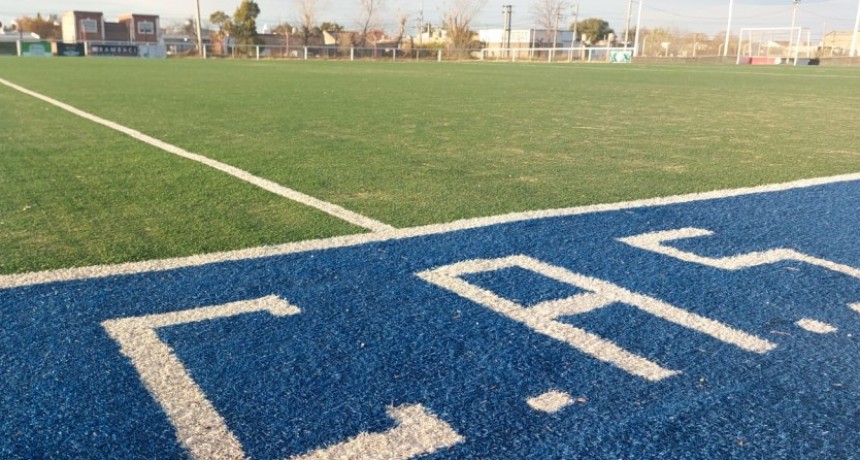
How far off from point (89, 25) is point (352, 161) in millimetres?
82143

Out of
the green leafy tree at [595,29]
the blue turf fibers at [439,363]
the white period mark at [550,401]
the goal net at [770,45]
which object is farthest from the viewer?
the green leafy tree at [595,29]

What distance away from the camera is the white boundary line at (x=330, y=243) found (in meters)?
2.95

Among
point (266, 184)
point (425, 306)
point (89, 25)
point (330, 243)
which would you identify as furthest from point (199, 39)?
point (425, 306)

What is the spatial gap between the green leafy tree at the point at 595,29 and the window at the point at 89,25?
58177 millimetres

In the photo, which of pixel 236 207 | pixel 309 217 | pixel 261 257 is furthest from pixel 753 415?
pixel 236 207

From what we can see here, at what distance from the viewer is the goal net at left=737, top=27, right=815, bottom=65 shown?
4681 centimetres

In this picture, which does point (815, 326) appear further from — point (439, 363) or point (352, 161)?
point (352, 161)

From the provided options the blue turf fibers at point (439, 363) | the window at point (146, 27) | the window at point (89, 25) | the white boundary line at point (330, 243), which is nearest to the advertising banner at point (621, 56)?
the white boundary line at point (330, 243)

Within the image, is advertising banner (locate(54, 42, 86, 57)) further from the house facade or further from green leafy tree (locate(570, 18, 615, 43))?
green leafy tree (locate(570, 18, 615, 43))

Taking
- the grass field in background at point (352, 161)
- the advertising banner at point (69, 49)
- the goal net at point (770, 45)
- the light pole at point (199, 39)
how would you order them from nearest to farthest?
the grass field in background at point (352, 161), the goal net at point (770, 45), the advertising banner at point (69, 49), the light pole at point (199, 39)

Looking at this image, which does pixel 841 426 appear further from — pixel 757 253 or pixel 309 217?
pixel 309 217

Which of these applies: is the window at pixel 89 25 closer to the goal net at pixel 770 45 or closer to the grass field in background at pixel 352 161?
the goal net at pixel 770 45

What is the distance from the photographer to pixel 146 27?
7800cm

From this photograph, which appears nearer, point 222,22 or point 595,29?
point 222,22
